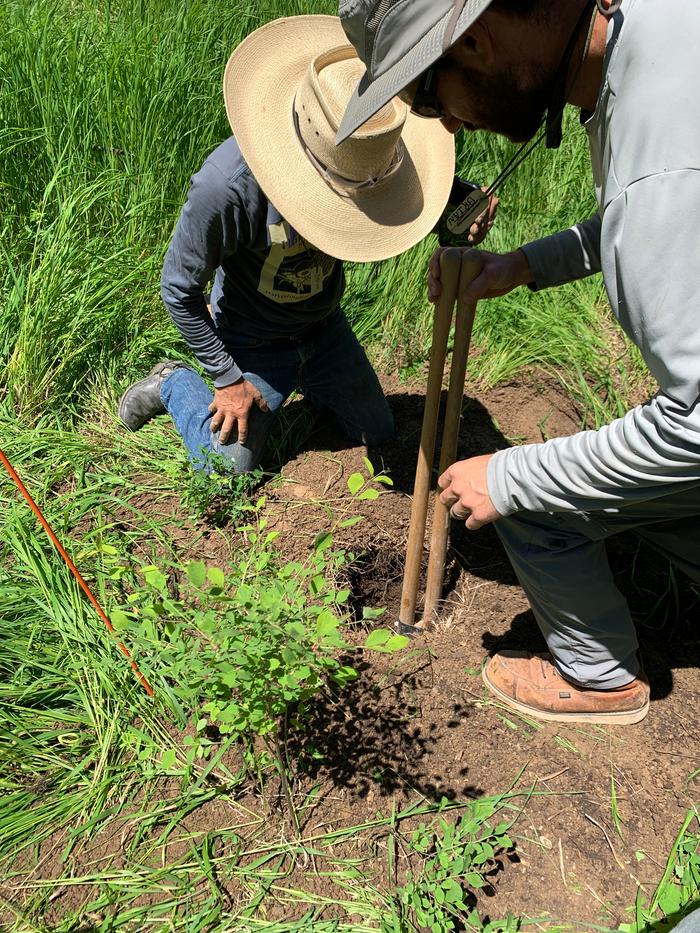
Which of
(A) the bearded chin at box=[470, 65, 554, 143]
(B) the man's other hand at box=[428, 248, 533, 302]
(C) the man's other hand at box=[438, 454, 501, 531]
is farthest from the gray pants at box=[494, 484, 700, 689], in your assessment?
(A) the bearded chin at box=[470, 65, 554, 143]

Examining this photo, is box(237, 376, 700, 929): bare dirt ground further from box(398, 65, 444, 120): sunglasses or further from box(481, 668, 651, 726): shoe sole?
box(398, 65, 444, 120): sunglasses

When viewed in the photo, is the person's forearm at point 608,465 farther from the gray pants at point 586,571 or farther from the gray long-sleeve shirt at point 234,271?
the gray long-sleeve shirt at point 234,271

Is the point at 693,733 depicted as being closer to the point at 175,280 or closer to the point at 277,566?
the point at 277,566

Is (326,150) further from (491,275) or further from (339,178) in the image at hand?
(491,275)

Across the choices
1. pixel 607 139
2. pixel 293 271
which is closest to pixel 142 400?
pixel 293 271

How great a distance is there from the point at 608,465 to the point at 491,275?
0.75 meters

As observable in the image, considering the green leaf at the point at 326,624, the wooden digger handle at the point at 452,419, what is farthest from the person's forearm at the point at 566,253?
the green leaf at the point at 326,624

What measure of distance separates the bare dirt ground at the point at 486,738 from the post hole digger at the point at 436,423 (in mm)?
158

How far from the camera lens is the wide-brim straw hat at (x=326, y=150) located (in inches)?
78.5

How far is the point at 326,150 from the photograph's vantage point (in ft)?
6.72

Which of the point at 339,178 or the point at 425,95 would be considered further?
the point at 339,178

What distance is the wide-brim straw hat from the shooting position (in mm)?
1995

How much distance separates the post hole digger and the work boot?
131 cm

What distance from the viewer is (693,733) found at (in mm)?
2131
